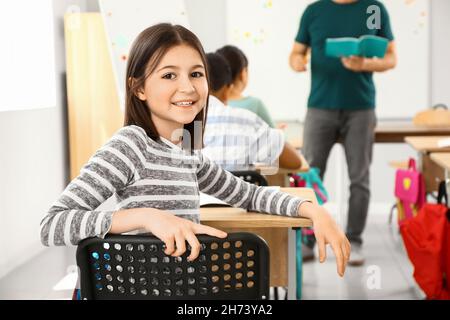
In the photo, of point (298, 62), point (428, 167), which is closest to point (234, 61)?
point (298, 62)

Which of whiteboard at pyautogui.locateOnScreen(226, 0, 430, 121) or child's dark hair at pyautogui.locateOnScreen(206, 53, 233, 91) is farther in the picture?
whiteboard at pyautogui.locateOnScreen(226, 0, 430, 121)

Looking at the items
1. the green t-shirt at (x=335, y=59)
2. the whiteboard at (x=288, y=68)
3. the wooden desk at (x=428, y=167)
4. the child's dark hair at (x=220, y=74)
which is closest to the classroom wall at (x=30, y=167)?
the child's dark hair at (x=220, y=74)

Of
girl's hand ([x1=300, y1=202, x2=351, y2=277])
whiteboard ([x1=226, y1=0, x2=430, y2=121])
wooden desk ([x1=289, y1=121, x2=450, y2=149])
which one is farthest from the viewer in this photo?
whiteboard ([x1=226, y1=0, x2=430, y2=121])

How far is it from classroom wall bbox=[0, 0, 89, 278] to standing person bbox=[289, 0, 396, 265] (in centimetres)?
38

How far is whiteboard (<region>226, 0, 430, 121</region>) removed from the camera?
3.50 m

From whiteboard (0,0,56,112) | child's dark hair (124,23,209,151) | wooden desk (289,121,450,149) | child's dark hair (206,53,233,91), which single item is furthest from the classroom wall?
wooden desk (289,121,450,149)

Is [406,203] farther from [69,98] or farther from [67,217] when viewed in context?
[67,217]

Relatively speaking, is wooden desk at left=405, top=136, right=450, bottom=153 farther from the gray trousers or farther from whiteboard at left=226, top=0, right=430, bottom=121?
whiteboard at left=226, top=0, right=430, bottom=121

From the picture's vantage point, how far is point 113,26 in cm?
89

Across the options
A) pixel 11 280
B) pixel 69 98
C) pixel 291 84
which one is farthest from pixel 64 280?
pixel 291 84

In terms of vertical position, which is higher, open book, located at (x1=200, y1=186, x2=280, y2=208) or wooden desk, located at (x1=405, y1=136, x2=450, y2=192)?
open book, located at (x1=200, y1=186, x2=280, y2=208)

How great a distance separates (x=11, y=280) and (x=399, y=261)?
4.73 ft

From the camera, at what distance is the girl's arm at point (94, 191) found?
30.5 inches

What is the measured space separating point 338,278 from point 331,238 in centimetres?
133
